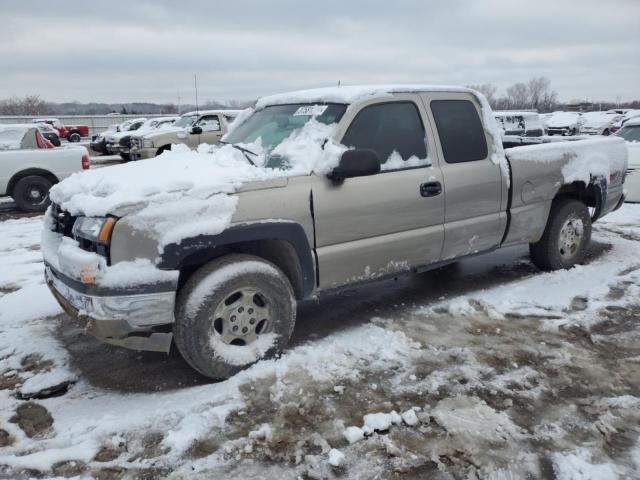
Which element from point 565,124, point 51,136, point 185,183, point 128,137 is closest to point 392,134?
point 185,183

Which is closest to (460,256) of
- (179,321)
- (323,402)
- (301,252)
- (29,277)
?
(301,252)

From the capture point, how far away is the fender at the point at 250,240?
3.35m

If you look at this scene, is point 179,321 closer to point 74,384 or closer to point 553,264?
point 74,384

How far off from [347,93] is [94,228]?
7.24 feet

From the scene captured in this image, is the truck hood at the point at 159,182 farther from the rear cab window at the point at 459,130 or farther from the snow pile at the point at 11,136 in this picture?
the snow pile at the point at 11,136

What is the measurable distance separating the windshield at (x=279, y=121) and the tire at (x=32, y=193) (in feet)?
24.4

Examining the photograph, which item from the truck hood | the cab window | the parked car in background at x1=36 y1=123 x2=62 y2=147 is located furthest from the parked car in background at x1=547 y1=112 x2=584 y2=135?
the truck hood

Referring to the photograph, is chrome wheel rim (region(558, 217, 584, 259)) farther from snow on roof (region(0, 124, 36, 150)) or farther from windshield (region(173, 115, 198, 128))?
windshield (region(173, 115, 198, 128))

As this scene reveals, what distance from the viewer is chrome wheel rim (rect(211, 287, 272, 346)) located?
11.8 ft

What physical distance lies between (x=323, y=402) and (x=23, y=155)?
9.90m

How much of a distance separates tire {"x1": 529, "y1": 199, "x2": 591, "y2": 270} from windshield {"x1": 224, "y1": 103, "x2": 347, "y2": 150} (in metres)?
2.80

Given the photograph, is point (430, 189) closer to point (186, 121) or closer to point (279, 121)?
point (279, 121)

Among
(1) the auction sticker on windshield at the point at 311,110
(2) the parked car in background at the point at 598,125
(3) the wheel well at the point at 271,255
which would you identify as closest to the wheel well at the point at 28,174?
(1) the auction sticker on windshield at the point at 311,110

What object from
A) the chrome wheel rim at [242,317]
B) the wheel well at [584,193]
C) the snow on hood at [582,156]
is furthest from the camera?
the wheel well at [584,193]
